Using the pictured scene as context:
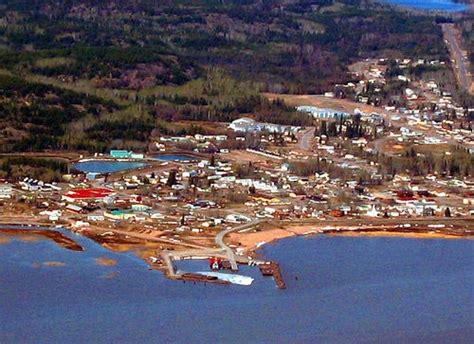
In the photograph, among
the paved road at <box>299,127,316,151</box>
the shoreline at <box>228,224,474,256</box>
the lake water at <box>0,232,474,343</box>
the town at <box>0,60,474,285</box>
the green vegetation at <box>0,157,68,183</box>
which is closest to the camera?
the lake water at <box>0,232,474,343</box>

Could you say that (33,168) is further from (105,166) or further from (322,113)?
(322,113)

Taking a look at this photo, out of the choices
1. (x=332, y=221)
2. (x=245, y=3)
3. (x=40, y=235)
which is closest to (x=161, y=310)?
(x=40, y=235)

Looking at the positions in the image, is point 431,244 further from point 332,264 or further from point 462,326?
point 462,326

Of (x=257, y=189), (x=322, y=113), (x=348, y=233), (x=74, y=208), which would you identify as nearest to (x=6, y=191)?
(x=74, y=208)

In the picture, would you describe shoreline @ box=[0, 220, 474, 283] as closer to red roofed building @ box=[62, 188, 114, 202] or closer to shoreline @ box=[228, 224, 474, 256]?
shoreline @ box=[228, 224, 474, 256]

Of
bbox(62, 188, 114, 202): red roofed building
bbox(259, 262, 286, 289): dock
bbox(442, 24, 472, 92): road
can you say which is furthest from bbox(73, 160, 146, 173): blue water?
bbox(442, 24, 472, 92): road

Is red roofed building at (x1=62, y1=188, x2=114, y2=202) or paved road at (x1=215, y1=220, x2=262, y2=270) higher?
paved road at (x1=215, y1=220, x2=262, y2=270)

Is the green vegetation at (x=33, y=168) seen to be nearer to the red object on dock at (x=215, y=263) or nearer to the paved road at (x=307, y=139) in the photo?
the paved road at (x=307, y=139)

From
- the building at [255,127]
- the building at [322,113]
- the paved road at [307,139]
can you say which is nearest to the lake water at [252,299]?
the paved road at [307,139]
